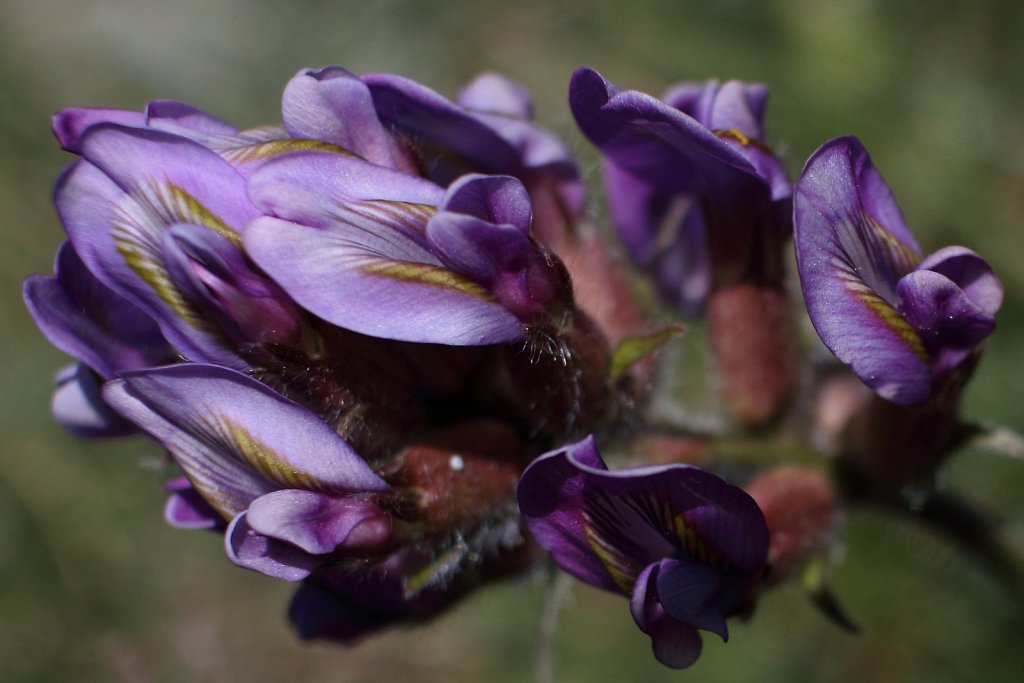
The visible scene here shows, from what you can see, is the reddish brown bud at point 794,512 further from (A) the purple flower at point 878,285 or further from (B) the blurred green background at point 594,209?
(A) the purple flower at point 878,285

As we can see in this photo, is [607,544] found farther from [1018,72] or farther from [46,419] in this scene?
[46,419]

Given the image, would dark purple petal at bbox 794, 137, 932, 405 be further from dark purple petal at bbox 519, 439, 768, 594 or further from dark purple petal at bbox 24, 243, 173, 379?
dark purple petal at bbox 24, 243, 173, 379

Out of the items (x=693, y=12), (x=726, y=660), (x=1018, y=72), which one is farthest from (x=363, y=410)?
(x=1018, y=72)

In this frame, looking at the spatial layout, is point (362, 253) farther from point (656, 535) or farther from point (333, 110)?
point (656, 535)

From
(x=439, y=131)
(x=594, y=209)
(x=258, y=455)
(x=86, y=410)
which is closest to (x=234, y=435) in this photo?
(x=258, y=455)

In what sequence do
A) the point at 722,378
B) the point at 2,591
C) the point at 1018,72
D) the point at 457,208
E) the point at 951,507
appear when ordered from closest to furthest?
the point at 457,208 < the point at 722,378 < the point at 951,507 < the point at 1018,72 < the point at 2,591

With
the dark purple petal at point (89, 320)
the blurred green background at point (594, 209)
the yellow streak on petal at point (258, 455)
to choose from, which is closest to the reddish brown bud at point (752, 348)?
the blurred green background at point (594, 209)

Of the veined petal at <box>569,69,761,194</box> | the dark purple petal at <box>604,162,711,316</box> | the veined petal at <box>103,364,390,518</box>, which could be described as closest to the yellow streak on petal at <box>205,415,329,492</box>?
the veined petal at <box>103,364,390,518</box>
